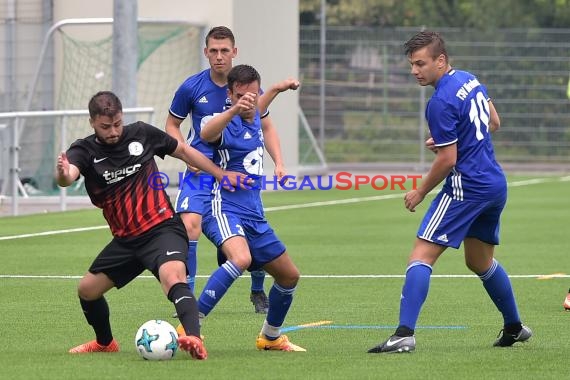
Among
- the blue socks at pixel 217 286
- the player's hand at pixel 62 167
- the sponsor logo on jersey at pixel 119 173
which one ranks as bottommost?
the blue socks at pixel 217 286

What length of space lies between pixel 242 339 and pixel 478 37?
86.7 feet

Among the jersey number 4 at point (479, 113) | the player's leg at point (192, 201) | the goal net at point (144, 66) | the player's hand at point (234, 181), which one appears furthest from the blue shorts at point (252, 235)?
the goal net at point (144, 66)

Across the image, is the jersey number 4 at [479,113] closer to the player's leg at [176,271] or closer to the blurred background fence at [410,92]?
the player's leg at [176,271]

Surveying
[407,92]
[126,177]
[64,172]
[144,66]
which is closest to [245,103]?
[126,177]

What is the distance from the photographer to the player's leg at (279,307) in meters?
9.05

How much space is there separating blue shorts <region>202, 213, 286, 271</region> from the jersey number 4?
4.86ft

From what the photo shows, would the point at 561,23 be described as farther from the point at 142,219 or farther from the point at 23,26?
the point at 142,219

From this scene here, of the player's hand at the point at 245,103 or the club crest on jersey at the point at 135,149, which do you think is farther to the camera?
the player's hand at the point at 245,103

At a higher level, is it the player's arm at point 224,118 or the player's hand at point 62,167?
the player's arm at point 224,118

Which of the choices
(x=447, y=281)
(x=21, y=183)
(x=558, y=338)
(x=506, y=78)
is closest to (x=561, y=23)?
(x=506, y=78)

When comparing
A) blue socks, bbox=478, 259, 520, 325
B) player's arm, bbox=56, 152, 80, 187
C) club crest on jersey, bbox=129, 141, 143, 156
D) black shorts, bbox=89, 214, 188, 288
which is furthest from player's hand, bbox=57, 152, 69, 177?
blue socks, bbox=478, 259, 520, 325

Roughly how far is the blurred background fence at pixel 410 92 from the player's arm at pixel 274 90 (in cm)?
2479

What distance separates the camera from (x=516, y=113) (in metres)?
35.4

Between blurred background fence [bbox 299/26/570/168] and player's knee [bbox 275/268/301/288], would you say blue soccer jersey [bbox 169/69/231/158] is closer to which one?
player's knee [bbox 275/268/301/288]
